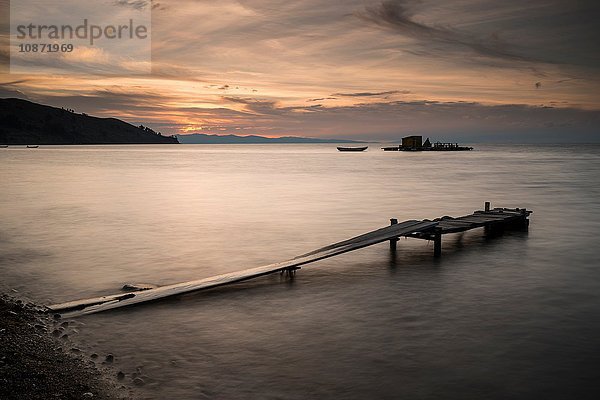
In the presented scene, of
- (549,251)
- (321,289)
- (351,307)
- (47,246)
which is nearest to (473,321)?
(351,307)

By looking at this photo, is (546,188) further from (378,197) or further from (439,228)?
(439,228)

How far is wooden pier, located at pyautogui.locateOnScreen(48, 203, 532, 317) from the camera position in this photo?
12805 mm

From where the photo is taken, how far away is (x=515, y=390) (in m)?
8.97

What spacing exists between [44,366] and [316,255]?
31.6 ft

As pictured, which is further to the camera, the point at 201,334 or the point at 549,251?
the point at 549,251

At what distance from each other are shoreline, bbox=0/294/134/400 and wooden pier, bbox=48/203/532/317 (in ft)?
4.64

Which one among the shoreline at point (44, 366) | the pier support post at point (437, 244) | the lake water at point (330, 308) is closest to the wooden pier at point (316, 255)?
the pier support post at point (437, 244)

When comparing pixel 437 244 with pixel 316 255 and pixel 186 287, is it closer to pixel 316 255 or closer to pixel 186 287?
pixel 316 255

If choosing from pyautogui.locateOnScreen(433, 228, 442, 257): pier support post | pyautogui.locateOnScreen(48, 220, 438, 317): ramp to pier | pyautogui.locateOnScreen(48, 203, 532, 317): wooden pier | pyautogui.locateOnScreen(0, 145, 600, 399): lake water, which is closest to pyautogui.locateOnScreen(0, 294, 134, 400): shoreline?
pyautogui.locateOnScreen(0, 145, 600, 399): lake water

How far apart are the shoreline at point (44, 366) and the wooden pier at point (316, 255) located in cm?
141

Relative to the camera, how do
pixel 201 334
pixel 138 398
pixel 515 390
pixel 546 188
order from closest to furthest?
pixel 138 398 < pixel 515 390 < pixel 201 334 < pixel 546 188

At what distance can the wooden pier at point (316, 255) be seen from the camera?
1280 cm

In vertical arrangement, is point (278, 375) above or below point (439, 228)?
below

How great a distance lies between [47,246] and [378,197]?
28.2 m
